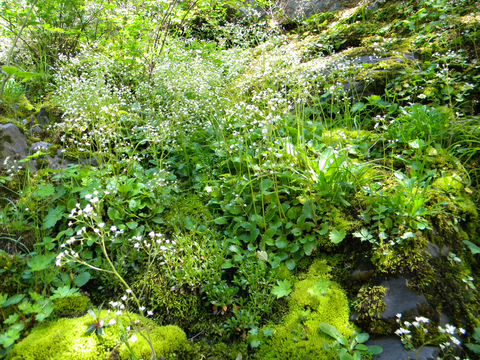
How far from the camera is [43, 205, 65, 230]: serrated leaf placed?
2.60 metres

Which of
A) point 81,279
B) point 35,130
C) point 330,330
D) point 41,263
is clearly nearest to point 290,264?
point 330,330

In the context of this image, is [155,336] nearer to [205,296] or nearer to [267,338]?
[205,296]

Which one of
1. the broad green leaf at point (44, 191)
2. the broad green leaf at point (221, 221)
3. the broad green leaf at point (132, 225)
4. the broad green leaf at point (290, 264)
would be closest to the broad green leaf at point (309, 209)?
the broad green leaf at point (290, 264)

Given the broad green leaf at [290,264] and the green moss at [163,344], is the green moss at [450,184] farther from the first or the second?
the green moss at [163,344]

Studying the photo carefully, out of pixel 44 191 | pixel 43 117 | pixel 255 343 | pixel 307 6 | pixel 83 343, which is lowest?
pixel 255 343

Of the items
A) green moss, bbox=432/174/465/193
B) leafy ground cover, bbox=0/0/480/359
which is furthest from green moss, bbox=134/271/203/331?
green moss, bbox=432/174/465/193

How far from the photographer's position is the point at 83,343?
6.00 feet

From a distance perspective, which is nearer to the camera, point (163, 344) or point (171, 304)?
point (163, 344)

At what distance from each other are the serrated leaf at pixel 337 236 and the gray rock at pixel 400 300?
0.46 metres

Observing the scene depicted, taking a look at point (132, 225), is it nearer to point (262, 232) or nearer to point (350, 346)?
point (262, 232)

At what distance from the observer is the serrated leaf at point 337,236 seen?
2.32m

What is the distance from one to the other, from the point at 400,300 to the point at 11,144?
13.6 feet

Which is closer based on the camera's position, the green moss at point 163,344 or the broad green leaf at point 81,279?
the green moss at point 163,344

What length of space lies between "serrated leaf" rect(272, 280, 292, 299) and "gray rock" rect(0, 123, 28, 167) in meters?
3.22
